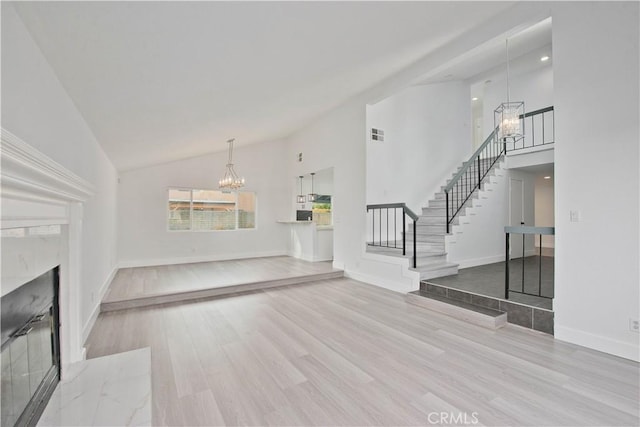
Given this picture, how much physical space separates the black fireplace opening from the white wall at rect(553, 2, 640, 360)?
4.34 metres

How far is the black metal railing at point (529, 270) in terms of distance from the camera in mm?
3379

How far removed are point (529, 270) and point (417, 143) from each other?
349 cm

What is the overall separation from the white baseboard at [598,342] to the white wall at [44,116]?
4508mm

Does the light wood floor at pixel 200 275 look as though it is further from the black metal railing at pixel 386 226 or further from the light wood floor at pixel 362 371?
the black metal railing at pixel 386 226

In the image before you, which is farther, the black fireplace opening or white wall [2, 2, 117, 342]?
the black fireplace opening

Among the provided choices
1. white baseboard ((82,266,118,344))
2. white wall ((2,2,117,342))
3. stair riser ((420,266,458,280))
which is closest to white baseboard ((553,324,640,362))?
Result: stair riser ((420,266,458,280))

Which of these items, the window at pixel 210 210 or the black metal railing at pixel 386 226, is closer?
the black metal railing at pixel 386 226

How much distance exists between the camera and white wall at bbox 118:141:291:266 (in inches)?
262

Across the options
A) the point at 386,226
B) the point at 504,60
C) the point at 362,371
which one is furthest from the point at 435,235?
the point at 504,60

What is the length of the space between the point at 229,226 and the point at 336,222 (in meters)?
3.35

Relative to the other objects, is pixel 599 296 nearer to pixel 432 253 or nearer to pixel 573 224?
pixel 573 224

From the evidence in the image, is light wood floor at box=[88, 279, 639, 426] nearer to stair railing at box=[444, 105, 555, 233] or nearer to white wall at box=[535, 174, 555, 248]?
stair railing at box=[444, 105, 555, 233]

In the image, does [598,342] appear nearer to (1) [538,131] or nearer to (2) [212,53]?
(2) [212,53]

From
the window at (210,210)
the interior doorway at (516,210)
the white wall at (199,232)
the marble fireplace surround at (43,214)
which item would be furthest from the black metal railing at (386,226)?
the marble fireplace surround at (43,214)
